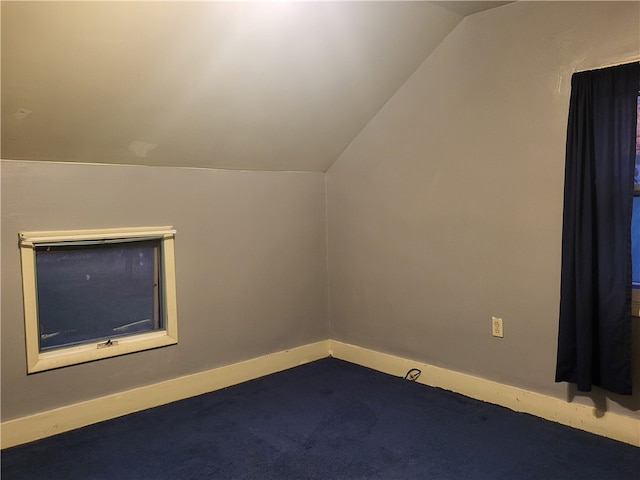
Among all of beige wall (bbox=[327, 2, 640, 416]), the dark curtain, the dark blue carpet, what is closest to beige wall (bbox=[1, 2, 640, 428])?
beige wall (bbox=[327, 2, 640, 416])

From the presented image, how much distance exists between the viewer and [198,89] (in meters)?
2.59

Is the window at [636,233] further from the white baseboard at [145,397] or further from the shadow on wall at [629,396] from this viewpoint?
the white baseboard at [145,397]

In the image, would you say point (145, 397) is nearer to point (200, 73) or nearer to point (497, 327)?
point (200, 73)

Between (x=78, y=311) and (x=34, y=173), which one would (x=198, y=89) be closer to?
(x=34, y=173)

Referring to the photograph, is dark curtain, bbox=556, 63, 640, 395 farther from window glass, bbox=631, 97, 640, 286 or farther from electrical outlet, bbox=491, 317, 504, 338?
electrical outlet, bbox=491, 317, 504, 338

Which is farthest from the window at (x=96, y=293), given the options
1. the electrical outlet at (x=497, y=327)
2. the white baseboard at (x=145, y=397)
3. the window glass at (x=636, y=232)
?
the window glass at (x=636, y=232)

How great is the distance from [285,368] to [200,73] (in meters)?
2.08

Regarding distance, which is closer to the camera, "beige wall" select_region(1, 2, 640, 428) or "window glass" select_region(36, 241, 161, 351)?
"beige wall" select_region(1, 2, 640, 428)

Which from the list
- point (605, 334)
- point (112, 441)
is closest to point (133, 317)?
point (112, 441)

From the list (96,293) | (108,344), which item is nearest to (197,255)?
(96,293)

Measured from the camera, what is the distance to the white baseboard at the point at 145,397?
2.59 m

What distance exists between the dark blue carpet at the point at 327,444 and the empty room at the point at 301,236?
16mm

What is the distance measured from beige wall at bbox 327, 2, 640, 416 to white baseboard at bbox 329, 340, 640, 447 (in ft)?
0.17

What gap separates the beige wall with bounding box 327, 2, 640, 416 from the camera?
2.62m
